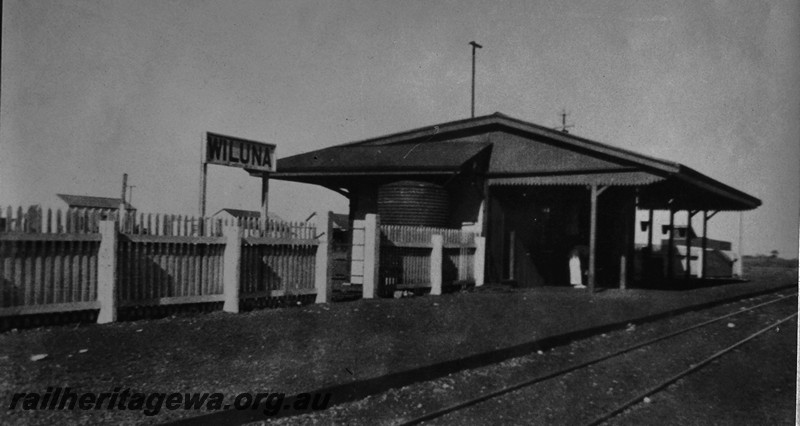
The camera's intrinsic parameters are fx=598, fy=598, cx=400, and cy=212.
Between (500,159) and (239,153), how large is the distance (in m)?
8.63

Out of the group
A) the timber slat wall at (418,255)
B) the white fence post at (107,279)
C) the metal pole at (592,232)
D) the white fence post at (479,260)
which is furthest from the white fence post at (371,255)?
the metal pole at (592,232)

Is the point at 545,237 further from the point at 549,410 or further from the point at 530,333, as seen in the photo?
the point at 549,410

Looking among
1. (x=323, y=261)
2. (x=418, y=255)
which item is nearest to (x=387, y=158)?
(x=418, y=255)

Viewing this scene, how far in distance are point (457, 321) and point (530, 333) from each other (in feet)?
4.30

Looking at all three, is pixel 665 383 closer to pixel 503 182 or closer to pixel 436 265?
pixel 436 265

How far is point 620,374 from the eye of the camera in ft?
25.5

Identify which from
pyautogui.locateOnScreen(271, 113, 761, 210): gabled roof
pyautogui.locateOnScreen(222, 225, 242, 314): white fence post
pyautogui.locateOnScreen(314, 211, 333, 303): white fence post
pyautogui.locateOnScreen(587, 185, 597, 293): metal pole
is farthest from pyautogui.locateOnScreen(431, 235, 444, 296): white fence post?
pyautogui.locateOnScreen(222, 225, 242, 314): white fence post

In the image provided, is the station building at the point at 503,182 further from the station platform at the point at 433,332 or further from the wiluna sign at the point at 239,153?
the wiluna sign at the point at 239,153

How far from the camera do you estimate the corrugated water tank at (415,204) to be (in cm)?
1577

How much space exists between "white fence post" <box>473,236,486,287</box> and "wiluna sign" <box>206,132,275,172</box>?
21.5 feet

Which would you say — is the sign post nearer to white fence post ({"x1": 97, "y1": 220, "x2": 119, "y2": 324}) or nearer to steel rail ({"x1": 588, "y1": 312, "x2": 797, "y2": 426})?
white fence post ({"x1": 97, "y1": 220, "x2": 119, "y2": 324})

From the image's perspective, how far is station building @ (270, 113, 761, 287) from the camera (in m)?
15.9

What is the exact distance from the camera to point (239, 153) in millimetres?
10914

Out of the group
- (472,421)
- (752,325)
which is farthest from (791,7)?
(752,325)
